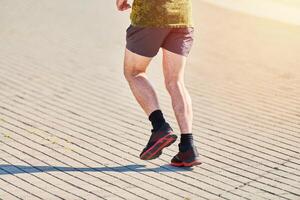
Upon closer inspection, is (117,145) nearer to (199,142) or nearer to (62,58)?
(199,142)

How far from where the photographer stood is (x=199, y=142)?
19.8ft

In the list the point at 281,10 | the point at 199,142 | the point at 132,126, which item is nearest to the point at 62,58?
the point at 132,126

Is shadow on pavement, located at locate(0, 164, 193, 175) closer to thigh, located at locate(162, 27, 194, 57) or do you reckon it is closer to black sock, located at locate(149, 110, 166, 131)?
black sock, located at locate(149, 110, 166, 131)

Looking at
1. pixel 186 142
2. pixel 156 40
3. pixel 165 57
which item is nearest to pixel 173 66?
pixel 165 57

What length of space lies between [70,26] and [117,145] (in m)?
5.78

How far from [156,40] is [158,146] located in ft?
2.54

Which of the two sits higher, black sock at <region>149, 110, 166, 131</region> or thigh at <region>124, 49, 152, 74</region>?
thigh at <region>124, 49, 152, 74</region>

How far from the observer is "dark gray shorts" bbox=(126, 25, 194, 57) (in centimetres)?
521

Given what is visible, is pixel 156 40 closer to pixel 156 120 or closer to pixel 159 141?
pixel 156 120

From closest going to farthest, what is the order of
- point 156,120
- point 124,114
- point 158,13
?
point 158,13 < point 156,120 < point 124,114

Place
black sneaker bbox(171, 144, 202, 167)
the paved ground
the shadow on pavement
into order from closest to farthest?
the paved ground
the shadow on pavement
black sneaker bbox(171, 144, 202, 167)

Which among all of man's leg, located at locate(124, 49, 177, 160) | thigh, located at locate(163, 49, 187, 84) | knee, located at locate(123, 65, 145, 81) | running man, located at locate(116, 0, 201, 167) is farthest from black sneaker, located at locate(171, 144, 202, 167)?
knee, located at locate(123, 65, 145, 81)

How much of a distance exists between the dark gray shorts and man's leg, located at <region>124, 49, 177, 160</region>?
6cm

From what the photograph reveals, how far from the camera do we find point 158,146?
17.2 ft
